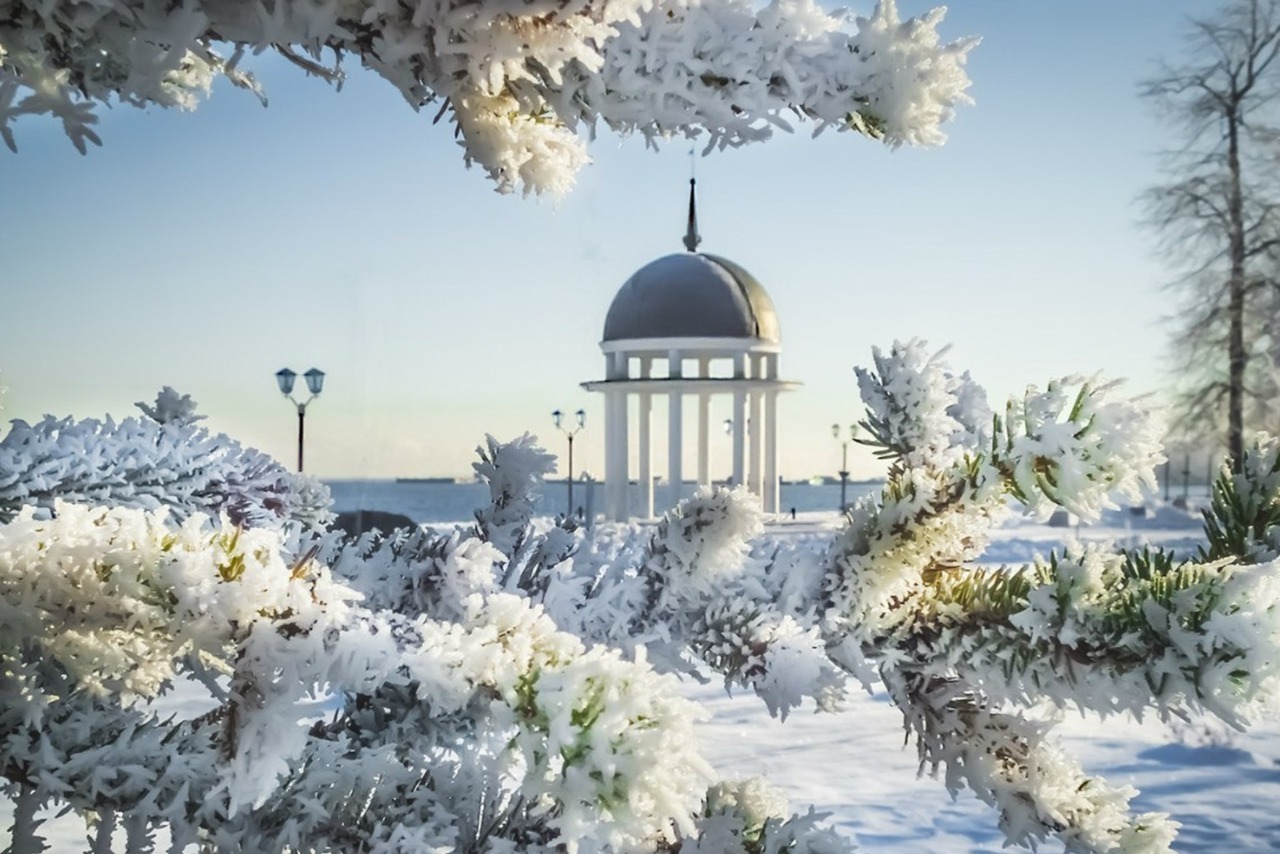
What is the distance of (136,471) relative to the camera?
72.6 inches

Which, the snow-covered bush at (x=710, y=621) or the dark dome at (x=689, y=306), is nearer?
the snow-covered bush at (x=710, y=621)

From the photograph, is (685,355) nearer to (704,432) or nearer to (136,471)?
(704,432)

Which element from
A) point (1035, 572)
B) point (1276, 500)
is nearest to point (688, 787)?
point (1035, 572)

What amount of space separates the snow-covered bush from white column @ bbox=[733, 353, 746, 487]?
2177cm

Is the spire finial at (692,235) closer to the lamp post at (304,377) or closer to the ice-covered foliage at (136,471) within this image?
the lamp post at (304,377)

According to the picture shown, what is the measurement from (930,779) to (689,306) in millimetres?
18170

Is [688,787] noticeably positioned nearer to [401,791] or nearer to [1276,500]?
[401,791]

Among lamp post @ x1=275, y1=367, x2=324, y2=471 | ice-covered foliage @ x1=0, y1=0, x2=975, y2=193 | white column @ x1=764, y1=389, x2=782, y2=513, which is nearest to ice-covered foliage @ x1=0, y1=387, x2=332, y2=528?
ice-covered foliage @ x1=0, y1=0, x2=975, y2=193

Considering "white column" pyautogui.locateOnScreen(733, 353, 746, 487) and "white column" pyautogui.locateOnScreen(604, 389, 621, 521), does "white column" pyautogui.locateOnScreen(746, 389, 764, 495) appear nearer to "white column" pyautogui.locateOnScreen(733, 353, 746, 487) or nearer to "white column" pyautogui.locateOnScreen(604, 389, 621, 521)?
"white column" pyautogui.locateOnScreen(733, 353, 746, 487)

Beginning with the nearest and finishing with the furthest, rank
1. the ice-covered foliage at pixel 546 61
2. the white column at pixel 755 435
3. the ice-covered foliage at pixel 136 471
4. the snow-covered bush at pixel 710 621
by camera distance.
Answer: the ice-covered foliage at pixel 546 61
the snow-covered bush at pixel 710 621
the ice-covered foliage at pixel 136 471
the white column at pixel 755 435

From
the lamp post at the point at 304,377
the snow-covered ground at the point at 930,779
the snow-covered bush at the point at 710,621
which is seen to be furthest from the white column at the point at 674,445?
the snow-covered bush at the point at 710,621

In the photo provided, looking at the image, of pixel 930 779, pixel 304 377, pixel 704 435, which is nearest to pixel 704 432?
pixel 704 435

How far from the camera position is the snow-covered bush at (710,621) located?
149cm

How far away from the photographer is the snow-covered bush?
4.90ft
